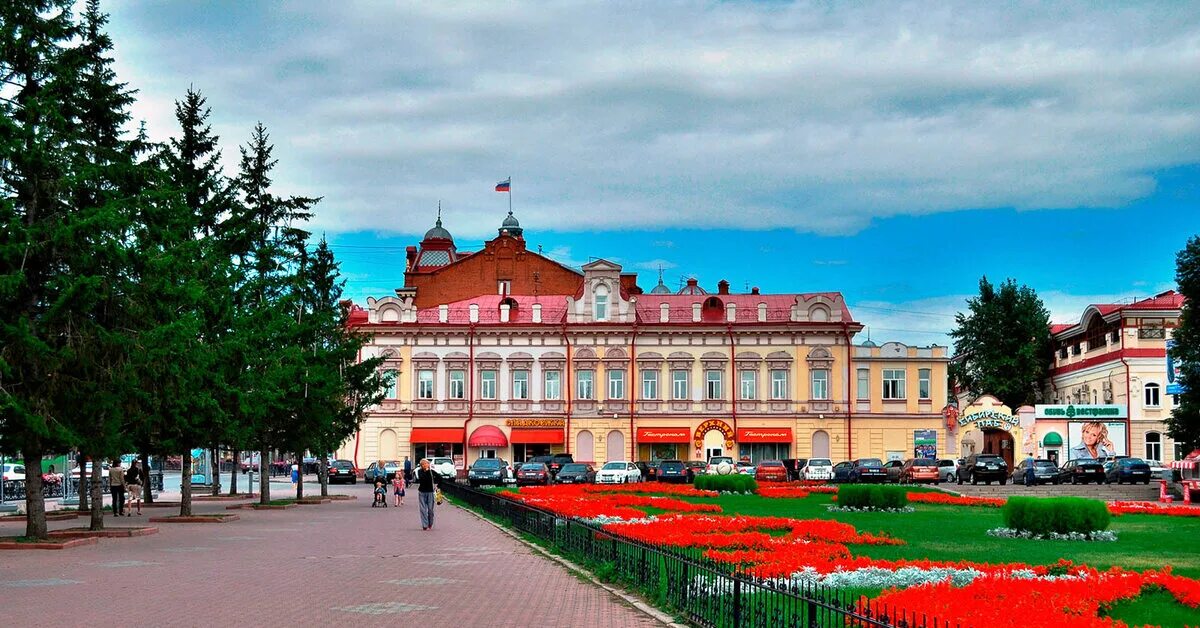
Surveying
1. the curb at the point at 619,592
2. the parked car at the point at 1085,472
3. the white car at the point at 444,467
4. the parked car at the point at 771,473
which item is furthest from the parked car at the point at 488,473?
the curb at the point at 619,592

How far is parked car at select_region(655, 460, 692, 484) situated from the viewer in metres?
64.4

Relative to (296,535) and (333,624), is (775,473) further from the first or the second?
(333,624)

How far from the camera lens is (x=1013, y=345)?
3696 inches

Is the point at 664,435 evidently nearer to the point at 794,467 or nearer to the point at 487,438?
the point at 794,467

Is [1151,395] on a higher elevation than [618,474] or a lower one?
higher

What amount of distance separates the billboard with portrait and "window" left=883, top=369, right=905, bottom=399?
32.6 ft

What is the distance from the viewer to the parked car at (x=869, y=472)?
202ft

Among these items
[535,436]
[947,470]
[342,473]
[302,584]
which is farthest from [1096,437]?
[302,584]

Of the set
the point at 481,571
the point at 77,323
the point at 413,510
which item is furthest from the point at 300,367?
the point at 481,571

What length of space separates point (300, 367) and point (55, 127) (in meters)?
19.0

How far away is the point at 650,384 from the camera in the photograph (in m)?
79.1

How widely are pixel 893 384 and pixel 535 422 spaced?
22038mm

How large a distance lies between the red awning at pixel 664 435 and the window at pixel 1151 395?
26.9m

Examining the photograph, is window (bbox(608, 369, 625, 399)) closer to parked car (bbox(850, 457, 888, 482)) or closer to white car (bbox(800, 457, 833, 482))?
white car (bbox(800, 457, 833, 482))
